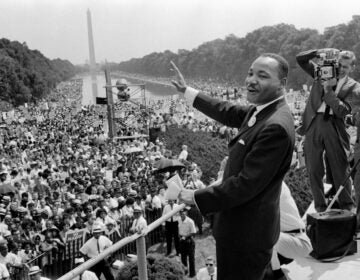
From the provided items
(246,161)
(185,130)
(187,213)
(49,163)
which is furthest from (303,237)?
(185,130)

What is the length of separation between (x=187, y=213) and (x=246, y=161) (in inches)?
254

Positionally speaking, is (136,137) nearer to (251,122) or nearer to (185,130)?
(185,130)

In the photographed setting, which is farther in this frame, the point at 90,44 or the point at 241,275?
the point at 90,44

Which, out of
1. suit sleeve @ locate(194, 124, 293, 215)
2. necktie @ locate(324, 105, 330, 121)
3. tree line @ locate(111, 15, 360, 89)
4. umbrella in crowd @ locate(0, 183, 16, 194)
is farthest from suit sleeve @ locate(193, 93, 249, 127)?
tree line @ locate(111, 15, 360, 89)

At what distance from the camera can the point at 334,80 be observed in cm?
424

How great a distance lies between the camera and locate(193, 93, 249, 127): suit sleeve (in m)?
2.79

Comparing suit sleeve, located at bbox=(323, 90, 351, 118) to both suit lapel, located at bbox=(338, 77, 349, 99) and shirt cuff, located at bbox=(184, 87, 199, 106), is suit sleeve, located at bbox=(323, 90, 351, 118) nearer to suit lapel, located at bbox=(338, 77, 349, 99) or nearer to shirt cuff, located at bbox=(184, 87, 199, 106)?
suit lapel, located at bbox=(338, 77, 349, 99)

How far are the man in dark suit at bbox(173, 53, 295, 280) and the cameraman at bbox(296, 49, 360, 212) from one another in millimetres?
1896

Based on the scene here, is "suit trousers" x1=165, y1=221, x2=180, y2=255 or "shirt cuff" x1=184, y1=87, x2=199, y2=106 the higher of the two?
"shirt cuff" x1=184, y1=87, x2=199, y2=106

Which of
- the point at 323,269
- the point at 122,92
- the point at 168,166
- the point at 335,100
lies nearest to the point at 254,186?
the point at 323,269

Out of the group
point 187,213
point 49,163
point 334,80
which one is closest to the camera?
point 334,80

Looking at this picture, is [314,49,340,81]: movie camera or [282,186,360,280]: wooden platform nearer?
[282,186,360,280]: wooden platform

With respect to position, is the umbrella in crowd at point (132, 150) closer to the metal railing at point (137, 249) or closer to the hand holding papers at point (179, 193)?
the metal railing at point (137, 249)

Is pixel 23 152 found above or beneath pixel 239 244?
beneath
